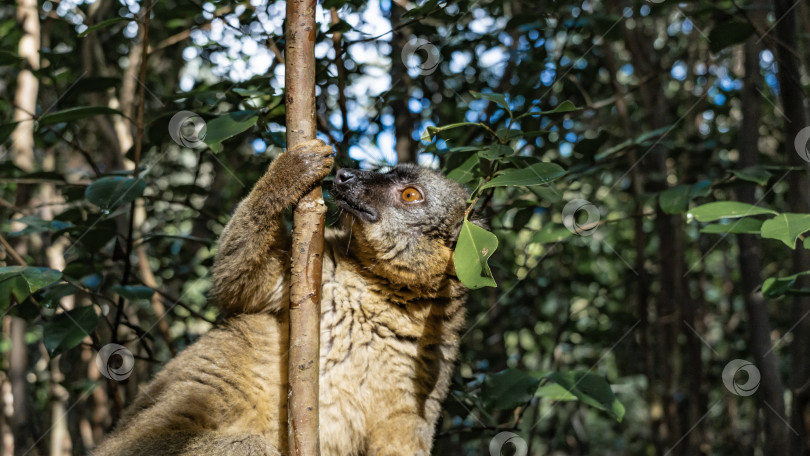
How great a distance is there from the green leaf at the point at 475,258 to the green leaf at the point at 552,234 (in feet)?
3.43

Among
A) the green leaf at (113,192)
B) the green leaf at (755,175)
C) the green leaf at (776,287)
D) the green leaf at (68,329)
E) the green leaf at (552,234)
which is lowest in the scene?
the green leaf at (68,329)

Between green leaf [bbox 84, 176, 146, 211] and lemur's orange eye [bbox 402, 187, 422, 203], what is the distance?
1267 millimetres

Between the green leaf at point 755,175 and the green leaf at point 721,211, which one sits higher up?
the green leaf at point 755,175

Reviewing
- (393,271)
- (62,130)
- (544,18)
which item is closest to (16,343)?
(62,130)

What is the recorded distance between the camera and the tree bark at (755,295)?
3514 millimetres

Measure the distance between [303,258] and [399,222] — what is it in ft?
3.68

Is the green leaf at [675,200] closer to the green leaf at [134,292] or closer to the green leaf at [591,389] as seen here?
the green leaf at [591,389]

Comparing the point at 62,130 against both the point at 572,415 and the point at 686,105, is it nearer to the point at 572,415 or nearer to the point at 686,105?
the point at 572,415

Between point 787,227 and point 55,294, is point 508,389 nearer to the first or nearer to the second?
point 787,227

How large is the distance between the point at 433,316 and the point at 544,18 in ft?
6.23

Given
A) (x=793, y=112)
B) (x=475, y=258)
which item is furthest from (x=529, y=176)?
(x=793, y=112)

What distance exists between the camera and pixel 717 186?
3.37 meters

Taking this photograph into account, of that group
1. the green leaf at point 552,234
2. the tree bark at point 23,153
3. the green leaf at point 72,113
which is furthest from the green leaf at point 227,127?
the tree bark at point 23,153

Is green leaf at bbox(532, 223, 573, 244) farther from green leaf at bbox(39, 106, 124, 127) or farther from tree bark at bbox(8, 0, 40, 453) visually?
tree bark at bbox(8, 0, 40, 453)
